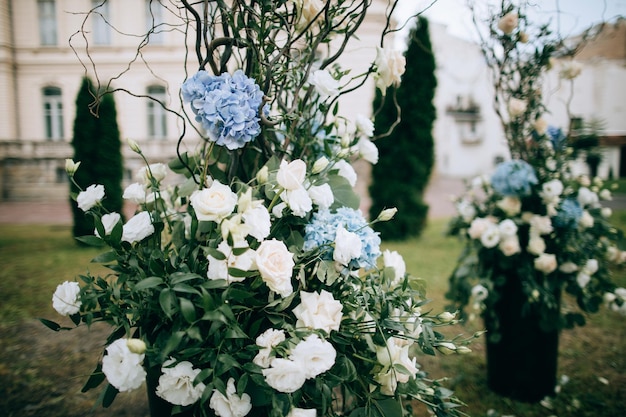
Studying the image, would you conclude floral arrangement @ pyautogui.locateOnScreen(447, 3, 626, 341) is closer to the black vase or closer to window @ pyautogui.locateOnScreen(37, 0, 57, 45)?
the black vase

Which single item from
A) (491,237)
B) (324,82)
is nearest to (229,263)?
(324,82)

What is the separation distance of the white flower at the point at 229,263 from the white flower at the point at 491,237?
1515 mm

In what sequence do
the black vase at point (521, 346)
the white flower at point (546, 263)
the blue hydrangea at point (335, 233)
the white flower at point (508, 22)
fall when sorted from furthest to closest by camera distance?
the black vase at point (521, 346)
the white flower at point (546, 263)
the white flower at point (508, 22)
the blue hydrangea at point (335, 233)

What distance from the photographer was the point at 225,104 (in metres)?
0.93

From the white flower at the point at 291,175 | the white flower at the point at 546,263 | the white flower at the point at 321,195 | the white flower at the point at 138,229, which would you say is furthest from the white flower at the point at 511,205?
the white flower at the point at 138,229

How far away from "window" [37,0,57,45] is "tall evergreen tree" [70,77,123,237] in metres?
8.45

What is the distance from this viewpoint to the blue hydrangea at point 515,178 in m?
2.00

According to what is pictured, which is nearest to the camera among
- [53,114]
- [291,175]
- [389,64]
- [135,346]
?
[135,346]

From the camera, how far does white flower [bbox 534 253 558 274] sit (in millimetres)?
1956

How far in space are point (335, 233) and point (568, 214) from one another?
1.53 m

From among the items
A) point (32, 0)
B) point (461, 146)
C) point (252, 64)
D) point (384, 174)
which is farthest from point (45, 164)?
point (461, 146)

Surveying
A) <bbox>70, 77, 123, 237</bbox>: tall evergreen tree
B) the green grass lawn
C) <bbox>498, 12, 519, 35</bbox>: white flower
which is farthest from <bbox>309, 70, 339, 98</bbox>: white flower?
<bbox>70, 77, 123, 237</bbox>: tall evergreen tree

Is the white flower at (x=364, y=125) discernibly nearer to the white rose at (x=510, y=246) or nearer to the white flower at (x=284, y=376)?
the white flower at (x=284, y=376)

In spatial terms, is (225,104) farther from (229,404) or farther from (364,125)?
(229,404)
